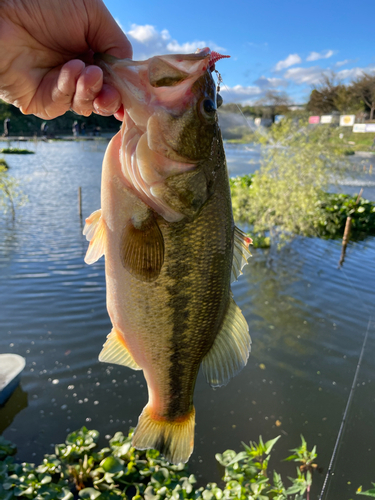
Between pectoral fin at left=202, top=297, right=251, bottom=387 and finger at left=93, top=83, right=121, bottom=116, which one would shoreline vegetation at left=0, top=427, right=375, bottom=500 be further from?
finger at left=93, top=83, right=121, bottom=116

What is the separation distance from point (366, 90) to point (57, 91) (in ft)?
184

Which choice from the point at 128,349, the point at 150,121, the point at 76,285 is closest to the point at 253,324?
the point at 76,285

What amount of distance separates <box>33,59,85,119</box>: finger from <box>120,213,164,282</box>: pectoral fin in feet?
2.17

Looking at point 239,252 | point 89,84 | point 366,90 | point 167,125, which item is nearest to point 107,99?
point 89,84

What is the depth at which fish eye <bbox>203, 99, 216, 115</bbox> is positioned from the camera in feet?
4.90

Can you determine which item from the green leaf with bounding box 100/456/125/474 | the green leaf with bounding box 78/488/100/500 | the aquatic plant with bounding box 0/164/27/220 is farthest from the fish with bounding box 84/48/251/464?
the aquatic plant with bounding box 0/164/27/220

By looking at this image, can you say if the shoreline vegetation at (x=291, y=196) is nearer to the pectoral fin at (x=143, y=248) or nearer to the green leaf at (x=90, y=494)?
the green leaf at (x=90, y=494)

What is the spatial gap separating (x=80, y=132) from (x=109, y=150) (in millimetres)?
79079

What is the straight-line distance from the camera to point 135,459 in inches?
176

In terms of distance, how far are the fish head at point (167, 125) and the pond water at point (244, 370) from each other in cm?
491

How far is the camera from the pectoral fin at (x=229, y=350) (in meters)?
1.86

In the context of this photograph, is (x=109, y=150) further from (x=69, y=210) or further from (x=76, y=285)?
(x=69, y=210)

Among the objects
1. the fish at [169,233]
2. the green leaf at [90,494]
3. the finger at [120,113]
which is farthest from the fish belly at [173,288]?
the green leaf at [90,494]

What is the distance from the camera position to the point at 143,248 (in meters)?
1.53
